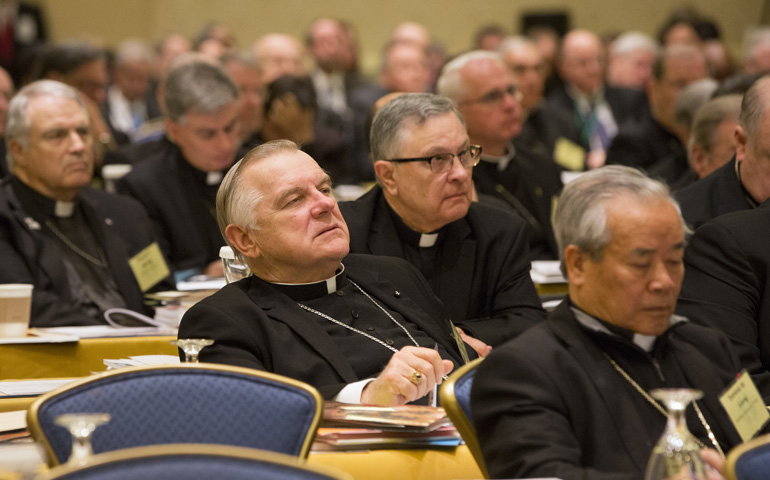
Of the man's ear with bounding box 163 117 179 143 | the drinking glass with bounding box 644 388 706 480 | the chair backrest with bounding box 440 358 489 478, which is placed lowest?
the man's ear with bounding box 163 117 179 143

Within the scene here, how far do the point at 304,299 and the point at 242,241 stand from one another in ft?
0.86

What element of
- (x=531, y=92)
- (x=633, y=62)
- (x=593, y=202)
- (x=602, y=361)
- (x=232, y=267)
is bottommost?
(x=633, y=62)

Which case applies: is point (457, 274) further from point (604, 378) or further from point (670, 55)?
point (670, 55)

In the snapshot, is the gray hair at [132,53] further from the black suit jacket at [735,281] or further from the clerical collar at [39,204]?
the black suit jacket at [735,281]

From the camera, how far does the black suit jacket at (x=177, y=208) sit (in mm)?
5316

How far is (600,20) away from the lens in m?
13.6

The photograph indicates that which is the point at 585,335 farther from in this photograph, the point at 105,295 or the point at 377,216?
the point at 105,295

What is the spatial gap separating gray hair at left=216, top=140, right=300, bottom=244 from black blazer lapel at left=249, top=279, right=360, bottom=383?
0.71 ft

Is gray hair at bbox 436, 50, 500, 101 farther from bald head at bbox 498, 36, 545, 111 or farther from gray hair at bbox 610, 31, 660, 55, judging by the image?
gray hair at bbox 610, 31, 660, 55

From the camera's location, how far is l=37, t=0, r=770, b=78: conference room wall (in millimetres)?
13523

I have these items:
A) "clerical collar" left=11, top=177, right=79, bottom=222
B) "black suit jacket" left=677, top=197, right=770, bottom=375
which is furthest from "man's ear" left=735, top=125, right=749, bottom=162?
"clerical collar" left=11, top=177, right=79, bottom=222

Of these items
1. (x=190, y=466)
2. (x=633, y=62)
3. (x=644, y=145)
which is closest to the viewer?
(x=190, y=466)

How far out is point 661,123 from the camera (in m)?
7.35

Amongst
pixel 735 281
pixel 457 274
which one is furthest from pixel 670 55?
pixel 735 281
